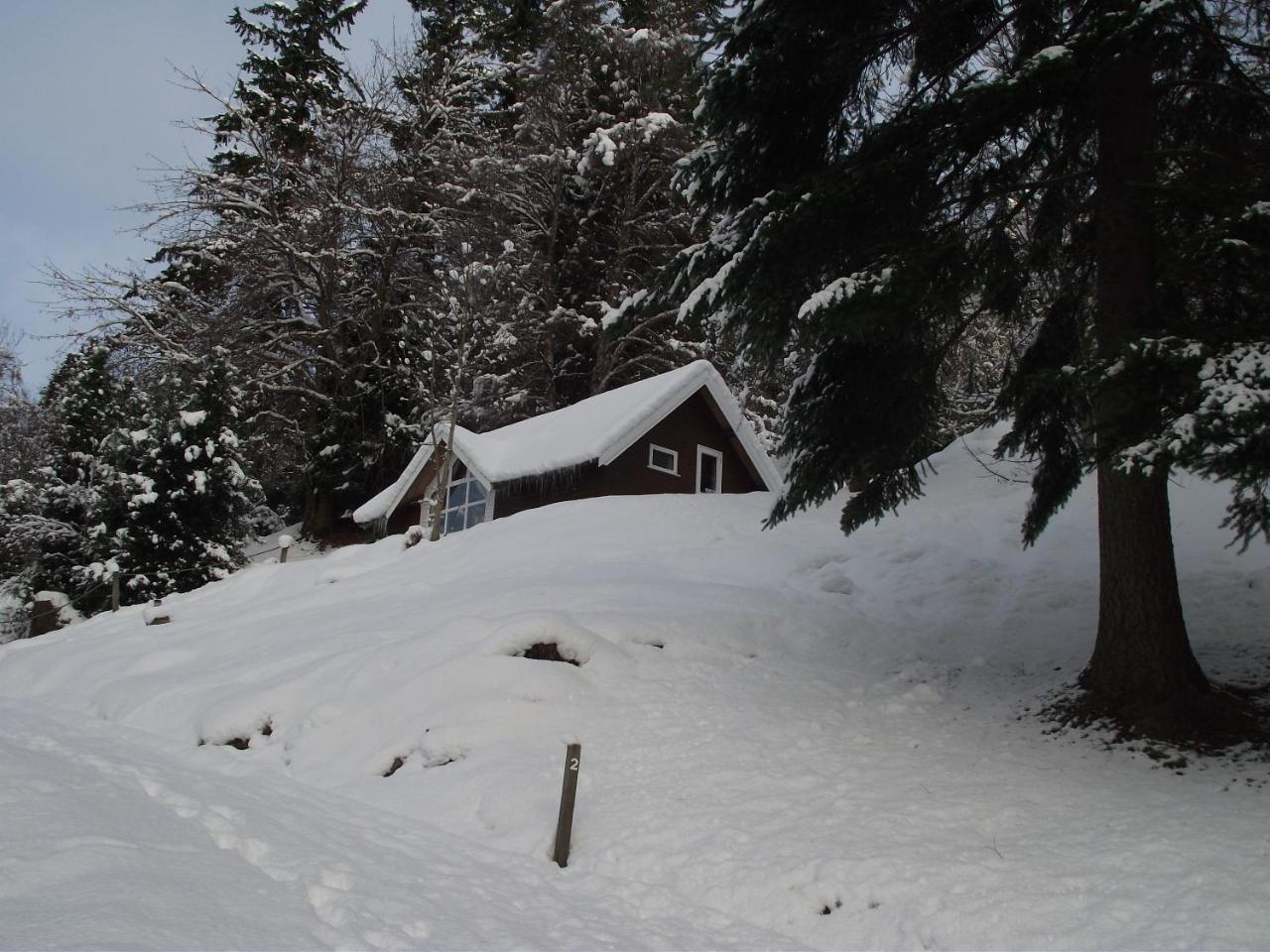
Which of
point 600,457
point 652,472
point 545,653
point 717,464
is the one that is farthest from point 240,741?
point 717,464

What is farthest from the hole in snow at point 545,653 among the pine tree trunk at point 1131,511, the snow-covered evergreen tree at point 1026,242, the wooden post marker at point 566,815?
the pine tree trunk at point 1131,511

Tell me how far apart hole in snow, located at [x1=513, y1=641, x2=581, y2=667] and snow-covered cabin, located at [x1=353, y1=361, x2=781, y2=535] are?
36.6 ft

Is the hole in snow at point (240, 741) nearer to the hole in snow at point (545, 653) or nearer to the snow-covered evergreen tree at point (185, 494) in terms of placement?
the hole in snow at point (545, 653)

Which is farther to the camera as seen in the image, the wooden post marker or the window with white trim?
the window with white trim

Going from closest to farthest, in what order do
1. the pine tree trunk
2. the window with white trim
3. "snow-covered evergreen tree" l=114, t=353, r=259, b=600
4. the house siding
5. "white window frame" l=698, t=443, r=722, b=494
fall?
the pine tree trunk, "snow-covered evergreen tree" l=114, t=353, r=259, b=600, the house siding, "white window frame" l=698, t=443, r=722, b=494, the window with white trim

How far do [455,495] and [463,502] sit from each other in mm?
554

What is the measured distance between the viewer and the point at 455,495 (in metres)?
25.6

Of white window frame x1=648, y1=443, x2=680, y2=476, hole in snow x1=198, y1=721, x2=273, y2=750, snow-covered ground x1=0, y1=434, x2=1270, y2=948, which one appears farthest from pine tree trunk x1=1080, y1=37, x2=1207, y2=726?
white window frame x1=648, y1=443, x2=680, y2=476

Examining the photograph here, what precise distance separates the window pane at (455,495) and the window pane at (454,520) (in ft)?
0.70

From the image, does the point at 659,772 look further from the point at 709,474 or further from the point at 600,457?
the point at 709,474

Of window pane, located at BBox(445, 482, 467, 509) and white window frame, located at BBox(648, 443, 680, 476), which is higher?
white window frame, located at BBox(648, 443, 680, 476)

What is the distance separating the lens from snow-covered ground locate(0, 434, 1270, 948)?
436cm

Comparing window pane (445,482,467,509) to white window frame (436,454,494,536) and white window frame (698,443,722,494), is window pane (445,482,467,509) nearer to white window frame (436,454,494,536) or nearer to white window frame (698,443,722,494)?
white window frame (436,454,494,536)

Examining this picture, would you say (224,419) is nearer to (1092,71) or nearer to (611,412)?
(611,412)
